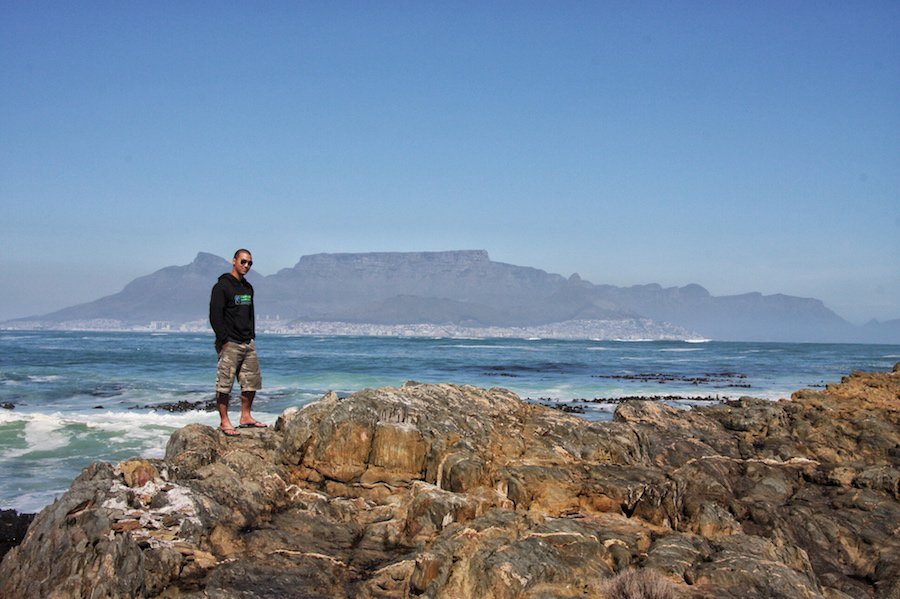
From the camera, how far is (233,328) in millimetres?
9727

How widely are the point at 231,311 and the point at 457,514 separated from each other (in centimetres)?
445

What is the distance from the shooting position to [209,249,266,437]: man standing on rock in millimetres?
9578

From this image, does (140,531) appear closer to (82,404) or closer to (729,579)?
(729,579)

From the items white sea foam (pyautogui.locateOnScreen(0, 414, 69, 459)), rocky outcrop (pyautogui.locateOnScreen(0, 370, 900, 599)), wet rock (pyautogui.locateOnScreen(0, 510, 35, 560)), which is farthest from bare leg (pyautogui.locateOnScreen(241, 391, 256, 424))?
white sea foam (pyautogui.locateOnScreen(0, 414, 69, 459))

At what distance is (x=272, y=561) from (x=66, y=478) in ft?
34.1

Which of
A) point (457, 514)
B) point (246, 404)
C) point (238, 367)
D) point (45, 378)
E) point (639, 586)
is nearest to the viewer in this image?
point (639, 586)

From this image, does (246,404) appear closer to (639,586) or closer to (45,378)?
(639,586)

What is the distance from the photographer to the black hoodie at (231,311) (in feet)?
31.2

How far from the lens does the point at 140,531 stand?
21.5 feet

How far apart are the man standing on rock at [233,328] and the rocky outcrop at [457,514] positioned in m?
0.67

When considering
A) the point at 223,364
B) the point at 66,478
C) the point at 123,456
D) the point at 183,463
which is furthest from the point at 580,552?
the point at 123,456

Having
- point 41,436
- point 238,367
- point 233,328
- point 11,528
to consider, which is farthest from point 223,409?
point 41,436

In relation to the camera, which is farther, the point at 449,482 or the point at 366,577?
the point at 449,482

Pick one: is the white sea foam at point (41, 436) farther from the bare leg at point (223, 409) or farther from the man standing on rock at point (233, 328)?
the man standing on rock at point (233, 328)
